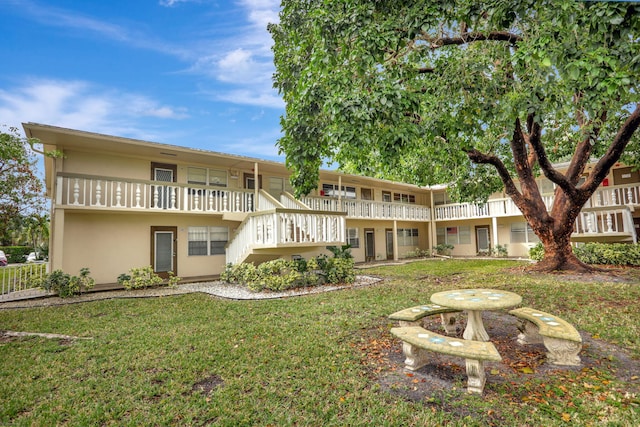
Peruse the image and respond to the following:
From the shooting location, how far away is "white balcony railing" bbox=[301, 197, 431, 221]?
15.5m

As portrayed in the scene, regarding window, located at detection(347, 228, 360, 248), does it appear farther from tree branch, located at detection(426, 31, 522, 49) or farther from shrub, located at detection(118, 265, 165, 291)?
tree branch, located at detection(426, 31, 522, 49)

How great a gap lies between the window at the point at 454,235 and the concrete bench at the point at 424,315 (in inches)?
738

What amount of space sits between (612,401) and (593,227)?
1341cm

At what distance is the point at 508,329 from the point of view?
536 centimetres

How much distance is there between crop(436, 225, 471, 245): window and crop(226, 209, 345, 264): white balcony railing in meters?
14.5

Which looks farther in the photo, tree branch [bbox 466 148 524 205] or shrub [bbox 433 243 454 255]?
shrub [bbox 433 243 454 255]

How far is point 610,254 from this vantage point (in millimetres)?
12555

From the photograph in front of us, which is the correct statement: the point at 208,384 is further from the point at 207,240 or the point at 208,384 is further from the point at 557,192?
the point at 557,192

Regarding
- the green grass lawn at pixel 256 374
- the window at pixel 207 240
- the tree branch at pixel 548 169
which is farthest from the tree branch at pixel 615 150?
the window at pixel 207 240

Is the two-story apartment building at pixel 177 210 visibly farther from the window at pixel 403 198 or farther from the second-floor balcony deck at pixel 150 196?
the window at pixel 403 198

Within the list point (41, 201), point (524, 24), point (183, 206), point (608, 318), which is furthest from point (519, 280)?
point (41, 201)

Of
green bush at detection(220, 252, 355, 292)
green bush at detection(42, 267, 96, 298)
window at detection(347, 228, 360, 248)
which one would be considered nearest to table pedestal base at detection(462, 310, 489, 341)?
green bush at detection(220, 252, 355, 292)

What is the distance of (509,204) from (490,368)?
17208mm

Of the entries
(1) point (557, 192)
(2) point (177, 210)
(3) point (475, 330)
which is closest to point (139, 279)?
(2) point (177, 210)
